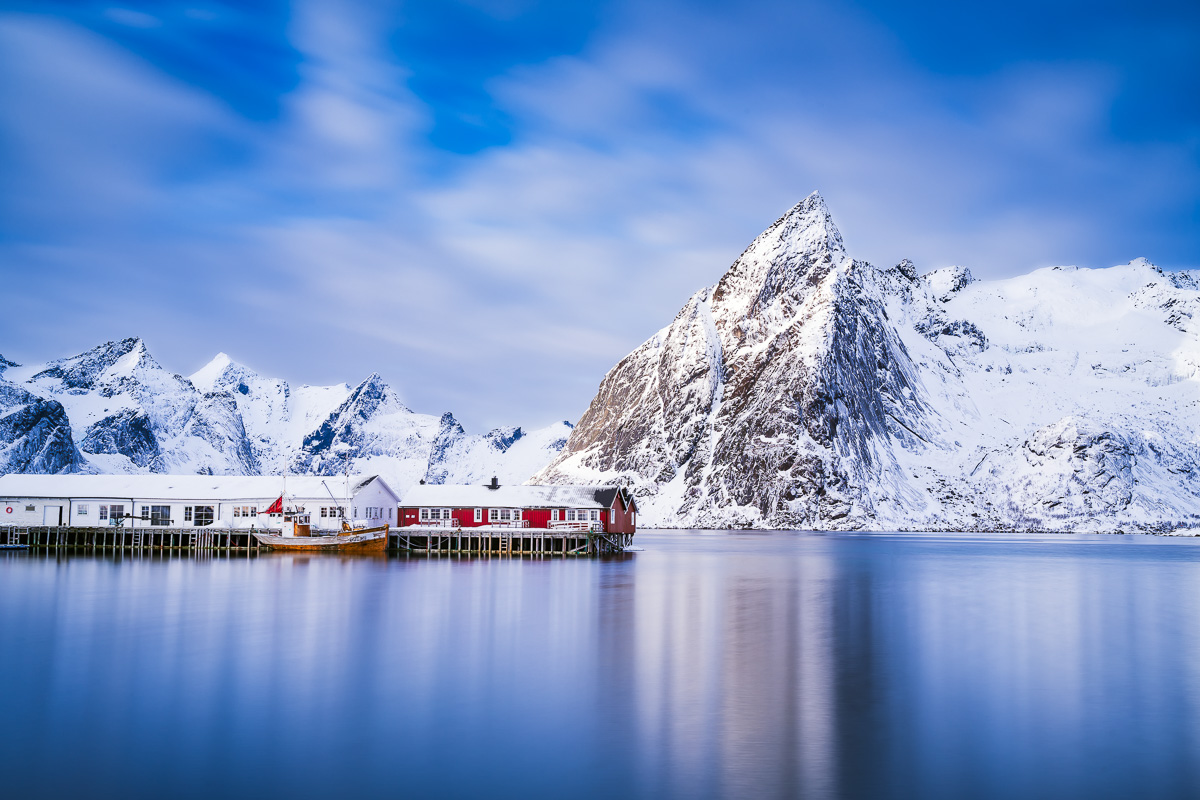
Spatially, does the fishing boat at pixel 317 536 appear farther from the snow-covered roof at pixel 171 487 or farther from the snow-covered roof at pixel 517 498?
the snow-covered roof at pixel 517 498

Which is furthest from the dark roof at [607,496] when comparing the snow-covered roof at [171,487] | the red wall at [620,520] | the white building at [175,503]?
the white building at [175,503]

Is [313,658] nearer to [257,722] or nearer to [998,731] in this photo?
[257,722]

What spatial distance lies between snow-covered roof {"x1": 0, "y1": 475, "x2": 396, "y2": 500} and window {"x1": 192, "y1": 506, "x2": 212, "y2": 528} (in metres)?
1.21

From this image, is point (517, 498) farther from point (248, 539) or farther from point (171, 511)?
point (171, 511)

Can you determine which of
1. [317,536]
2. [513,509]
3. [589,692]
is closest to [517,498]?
[513,509]

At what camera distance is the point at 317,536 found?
90750mm

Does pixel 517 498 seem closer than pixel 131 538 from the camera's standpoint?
No

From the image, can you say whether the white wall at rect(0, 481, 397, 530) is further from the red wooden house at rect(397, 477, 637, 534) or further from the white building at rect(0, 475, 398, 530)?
the red wooden house at rect(397, 477, 637, 534)

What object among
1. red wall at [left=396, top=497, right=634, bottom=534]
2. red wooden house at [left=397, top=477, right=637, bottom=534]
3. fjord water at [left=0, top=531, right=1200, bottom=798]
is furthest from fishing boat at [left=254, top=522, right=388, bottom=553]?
fjord water at [left=0, top=531, right=1200, bottom=798]

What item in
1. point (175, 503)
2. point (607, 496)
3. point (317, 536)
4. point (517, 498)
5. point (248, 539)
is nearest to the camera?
point (248, 539)

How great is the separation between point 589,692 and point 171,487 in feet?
254

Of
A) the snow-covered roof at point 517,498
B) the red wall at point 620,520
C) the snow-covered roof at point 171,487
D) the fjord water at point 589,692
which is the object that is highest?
the snow-covered roof at point 171,487

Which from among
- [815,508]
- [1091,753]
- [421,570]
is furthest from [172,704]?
[815,508]

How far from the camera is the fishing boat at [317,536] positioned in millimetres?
89875
